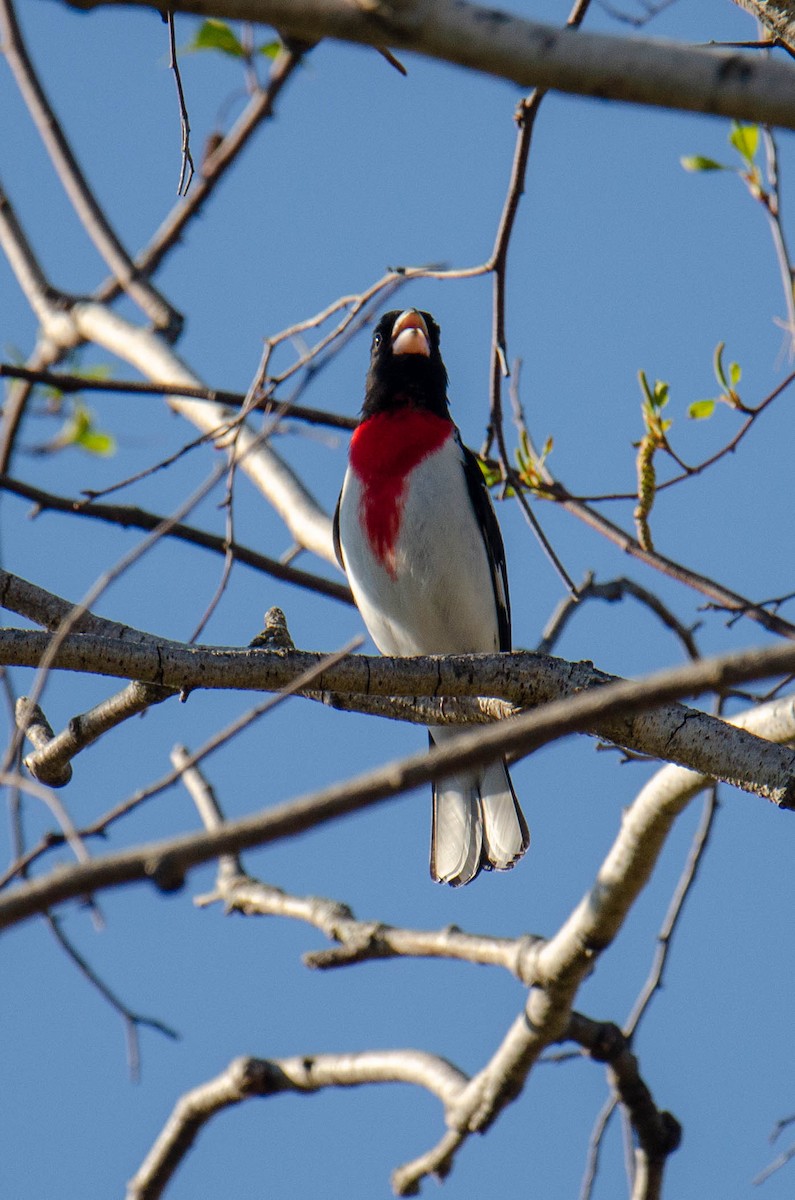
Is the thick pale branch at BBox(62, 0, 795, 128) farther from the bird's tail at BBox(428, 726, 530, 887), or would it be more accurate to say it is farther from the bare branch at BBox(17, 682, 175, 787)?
the bird's tail at BBox(428, 726, 530, 887)

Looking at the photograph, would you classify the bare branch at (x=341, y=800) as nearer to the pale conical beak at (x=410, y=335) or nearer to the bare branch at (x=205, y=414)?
the bare branch at (x=205, y=414)

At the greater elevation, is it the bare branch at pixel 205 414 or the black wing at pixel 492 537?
the bare branch at pixel 205 414

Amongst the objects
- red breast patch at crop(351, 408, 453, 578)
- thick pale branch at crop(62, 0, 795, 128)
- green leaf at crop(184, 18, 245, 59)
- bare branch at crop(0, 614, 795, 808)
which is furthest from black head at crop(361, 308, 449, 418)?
thick pale branch at crop(62, 0, 795, 128)

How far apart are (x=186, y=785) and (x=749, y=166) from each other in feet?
8.50

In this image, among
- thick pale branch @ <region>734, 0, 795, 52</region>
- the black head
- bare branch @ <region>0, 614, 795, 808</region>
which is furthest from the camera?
the black head

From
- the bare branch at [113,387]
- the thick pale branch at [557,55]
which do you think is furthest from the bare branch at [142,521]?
the thick pale branch at [557,55]

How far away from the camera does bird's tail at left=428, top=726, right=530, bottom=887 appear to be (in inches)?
186

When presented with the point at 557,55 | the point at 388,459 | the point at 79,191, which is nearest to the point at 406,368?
the point at 388,459

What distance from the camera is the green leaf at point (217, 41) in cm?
461

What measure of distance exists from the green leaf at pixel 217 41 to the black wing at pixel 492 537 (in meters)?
1.52

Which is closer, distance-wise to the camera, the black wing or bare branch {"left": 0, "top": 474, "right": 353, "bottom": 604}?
bare branch {"left": 0, "top": 474, "right": 353, "bottom": 604}

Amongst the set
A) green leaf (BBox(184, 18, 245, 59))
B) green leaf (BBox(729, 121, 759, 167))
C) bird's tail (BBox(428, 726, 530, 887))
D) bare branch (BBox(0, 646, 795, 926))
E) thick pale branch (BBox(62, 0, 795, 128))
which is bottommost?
bare branch (BBox(0, 646, 795, 926))

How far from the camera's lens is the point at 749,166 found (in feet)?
13.1

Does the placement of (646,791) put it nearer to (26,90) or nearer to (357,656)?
(357,656)
